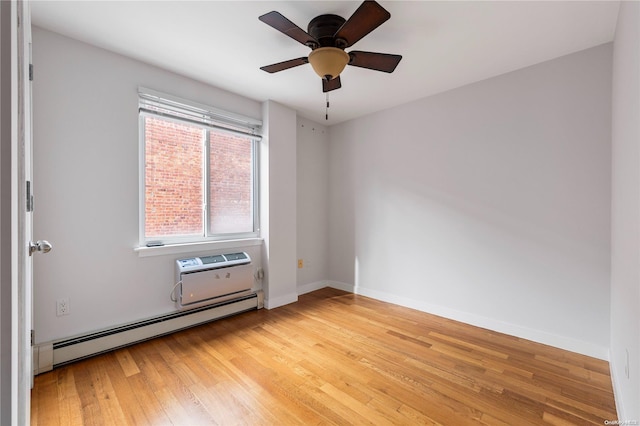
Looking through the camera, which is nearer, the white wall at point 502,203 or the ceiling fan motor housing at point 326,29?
the ceiling fan motor housing at point 326,29

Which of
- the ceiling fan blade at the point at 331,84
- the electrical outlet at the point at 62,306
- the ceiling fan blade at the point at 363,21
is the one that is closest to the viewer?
the ceiling fan blade at the point at 363,21

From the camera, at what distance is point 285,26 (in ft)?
5.56

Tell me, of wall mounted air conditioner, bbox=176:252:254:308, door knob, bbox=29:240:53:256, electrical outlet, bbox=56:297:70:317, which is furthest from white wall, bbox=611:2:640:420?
electrical outlet, bbox=56:297:70:317

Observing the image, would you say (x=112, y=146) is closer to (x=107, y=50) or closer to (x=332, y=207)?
(x=107, y=50)

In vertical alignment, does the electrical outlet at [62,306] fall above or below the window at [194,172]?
below

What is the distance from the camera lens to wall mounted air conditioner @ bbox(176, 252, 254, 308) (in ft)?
8.40

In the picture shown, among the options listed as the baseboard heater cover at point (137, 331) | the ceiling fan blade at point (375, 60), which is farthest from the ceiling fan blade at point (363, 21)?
the baseboard heater cover at point (137, 331)

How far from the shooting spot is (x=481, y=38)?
2.09 meters

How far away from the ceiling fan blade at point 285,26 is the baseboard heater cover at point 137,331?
2.59 meters

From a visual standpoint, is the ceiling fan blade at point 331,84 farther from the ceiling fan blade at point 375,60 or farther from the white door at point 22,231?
the white door at point 22,231

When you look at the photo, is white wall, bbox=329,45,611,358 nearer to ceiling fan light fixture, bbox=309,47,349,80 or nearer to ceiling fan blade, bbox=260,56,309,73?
ceiling fan light fixture, bbox=309,47,349,80

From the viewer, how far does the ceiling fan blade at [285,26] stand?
1603 mm

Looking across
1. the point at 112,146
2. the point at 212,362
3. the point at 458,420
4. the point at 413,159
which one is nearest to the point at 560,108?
the point at 413,159

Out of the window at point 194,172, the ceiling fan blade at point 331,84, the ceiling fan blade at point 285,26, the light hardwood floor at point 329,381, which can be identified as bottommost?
the light hardwood floor at point 329,381
